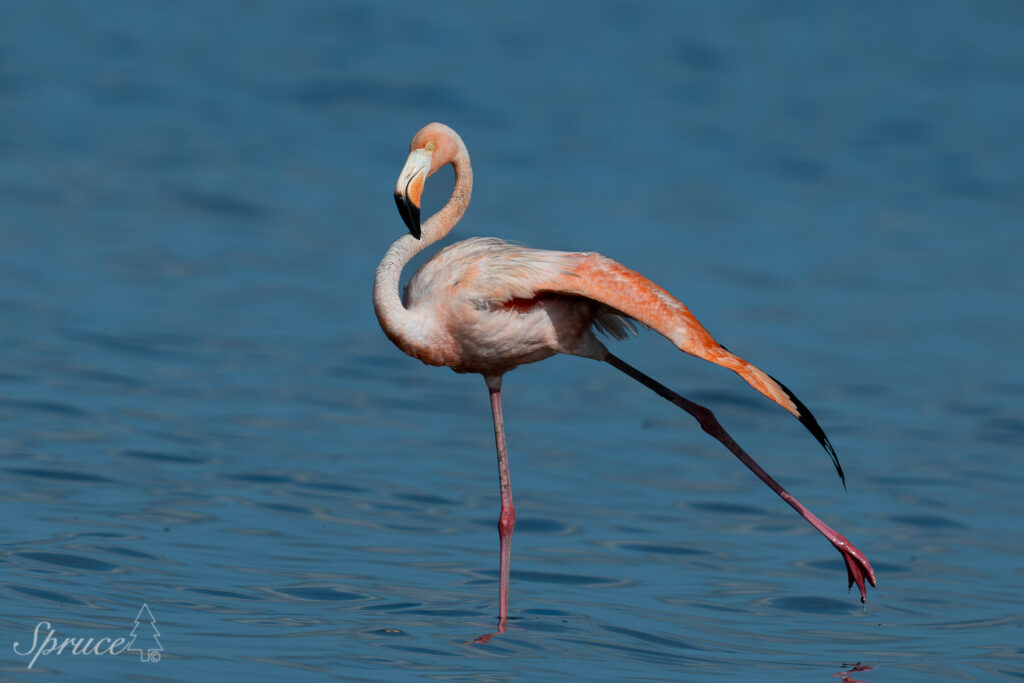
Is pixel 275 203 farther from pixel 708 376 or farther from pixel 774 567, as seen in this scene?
pixel 774 567

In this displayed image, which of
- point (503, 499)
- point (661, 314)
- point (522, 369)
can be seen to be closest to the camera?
point (661, 314)

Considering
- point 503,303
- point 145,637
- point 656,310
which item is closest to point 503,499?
point 503,303

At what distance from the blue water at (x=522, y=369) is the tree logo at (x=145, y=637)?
35mm

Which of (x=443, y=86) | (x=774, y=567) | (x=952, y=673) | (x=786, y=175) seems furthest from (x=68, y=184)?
(x=952, y=673)

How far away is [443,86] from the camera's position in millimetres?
26000

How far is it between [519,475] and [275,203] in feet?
32.6

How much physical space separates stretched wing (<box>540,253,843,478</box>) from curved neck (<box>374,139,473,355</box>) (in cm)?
60

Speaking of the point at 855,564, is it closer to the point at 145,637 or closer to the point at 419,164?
the point at 419,164

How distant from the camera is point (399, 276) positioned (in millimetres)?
6922

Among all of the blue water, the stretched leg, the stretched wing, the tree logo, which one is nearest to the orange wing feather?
the stretched wing

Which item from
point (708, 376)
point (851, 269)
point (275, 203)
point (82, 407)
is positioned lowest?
point (82, 407)

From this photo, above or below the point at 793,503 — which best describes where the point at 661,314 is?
above

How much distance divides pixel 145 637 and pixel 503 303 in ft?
6.61

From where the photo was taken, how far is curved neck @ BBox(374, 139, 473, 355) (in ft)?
21.9
